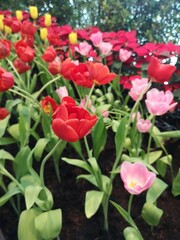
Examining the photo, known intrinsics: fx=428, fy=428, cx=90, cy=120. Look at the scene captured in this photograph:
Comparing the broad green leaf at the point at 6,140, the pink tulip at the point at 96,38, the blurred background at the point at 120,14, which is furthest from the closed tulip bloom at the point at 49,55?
the blurred background at the point at 120,14

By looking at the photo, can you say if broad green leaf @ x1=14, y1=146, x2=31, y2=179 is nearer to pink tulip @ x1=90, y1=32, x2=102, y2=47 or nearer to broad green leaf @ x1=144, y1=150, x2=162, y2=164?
broad green leaf @ x1=144, y1=150, x2=162, y2=164

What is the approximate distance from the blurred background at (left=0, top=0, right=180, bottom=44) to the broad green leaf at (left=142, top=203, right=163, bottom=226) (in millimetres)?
2151

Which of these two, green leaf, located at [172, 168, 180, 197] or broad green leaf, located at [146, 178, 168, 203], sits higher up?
broad green leaf, located at [146, 178, 168, 203]

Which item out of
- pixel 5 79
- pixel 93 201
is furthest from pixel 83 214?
pixel 5 79

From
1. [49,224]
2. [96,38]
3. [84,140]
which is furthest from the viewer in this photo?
[96,38]

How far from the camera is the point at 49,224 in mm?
966

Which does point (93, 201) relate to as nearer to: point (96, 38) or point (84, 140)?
point (84, 140)

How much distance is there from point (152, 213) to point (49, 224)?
0.28 metres

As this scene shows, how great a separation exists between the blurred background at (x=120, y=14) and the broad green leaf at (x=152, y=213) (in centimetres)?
215

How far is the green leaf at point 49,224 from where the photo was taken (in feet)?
3.14

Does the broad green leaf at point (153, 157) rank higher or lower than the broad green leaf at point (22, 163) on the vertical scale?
lower

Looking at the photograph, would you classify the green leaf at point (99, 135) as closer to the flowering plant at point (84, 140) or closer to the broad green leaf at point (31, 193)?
the flowering plant at point (84, 140)

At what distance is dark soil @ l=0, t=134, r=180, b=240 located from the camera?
117cm

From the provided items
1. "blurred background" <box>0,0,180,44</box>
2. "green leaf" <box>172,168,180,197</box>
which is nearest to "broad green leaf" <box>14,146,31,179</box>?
"green leaf" <box>172,168,180,197</box>
